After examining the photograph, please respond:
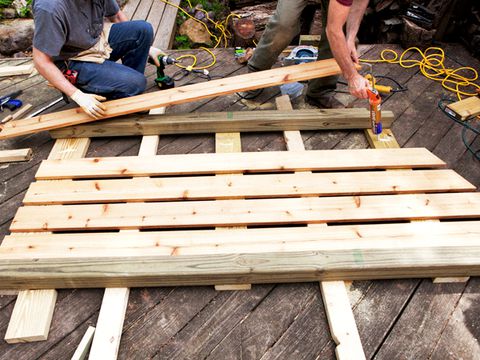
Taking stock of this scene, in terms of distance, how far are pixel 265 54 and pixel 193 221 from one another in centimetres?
168

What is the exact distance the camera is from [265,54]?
9.48 ft

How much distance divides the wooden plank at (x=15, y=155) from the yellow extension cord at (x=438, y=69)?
3.31 metres

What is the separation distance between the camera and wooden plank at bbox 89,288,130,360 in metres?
1.55

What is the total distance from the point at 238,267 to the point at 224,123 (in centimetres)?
132

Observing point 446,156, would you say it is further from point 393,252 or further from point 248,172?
point 248,172

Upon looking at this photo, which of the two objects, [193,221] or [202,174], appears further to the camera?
[202,174]

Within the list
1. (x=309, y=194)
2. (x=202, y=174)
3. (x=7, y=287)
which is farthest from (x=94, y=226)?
(x=309, y=194)

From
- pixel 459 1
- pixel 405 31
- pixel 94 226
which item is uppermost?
pixel 459 1

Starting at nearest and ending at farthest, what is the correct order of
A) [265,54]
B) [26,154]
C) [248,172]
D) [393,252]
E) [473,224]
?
[393,252] → [473,224] → [248,172] → [26,154] → [265,54]

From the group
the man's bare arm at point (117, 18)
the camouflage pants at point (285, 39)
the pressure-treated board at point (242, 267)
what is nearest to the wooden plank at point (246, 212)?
the pressure-treated board at point (242, 267)

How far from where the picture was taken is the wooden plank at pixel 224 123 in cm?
266

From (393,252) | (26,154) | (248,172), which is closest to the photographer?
(393,252)

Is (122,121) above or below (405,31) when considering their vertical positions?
below

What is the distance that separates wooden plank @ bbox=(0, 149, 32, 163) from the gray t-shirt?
0.77m
